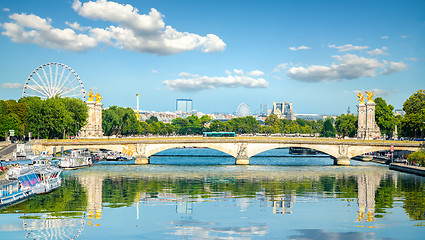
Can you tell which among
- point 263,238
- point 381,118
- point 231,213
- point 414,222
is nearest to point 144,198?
point 231,213

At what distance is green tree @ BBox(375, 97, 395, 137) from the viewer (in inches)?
5753

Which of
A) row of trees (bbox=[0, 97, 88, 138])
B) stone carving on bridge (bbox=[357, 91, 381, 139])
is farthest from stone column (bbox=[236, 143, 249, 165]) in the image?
row of trees (bbox=[0, 97, 88, 138])

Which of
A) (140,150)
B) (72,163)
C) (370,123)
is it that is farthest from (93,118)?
(370,123)

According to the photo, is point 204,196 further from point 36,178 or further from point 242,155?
point 242,155

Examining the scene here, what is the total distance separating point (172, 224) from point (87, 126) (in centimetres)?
9714

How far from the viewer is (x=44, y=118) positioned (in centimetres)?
11975

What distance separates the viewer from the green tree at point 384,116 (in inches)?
5753

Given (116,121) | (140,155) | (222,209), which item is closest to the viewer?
(222,209)

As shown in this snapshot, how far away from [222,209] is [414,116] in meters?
89.7

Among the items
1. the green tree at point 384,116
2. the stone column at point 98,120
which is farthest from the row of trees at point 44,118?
the green tree at point 384,116

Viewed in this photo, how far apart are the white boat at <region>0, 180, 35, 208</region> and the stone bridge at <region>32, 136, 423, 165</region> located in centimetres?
4962

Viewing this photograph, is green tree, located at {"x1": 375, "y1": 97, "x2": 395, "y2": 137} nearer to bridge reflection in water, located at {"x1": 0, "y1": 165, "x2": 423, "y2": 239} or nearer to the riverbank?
the riverbank

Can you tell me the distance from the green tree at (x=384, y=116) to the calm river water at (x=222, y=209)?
234 ft

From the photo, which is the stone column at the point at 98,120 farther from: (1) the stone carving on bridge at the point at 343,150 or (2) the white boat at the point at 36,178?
(2) the white boat at the point at 36,178
